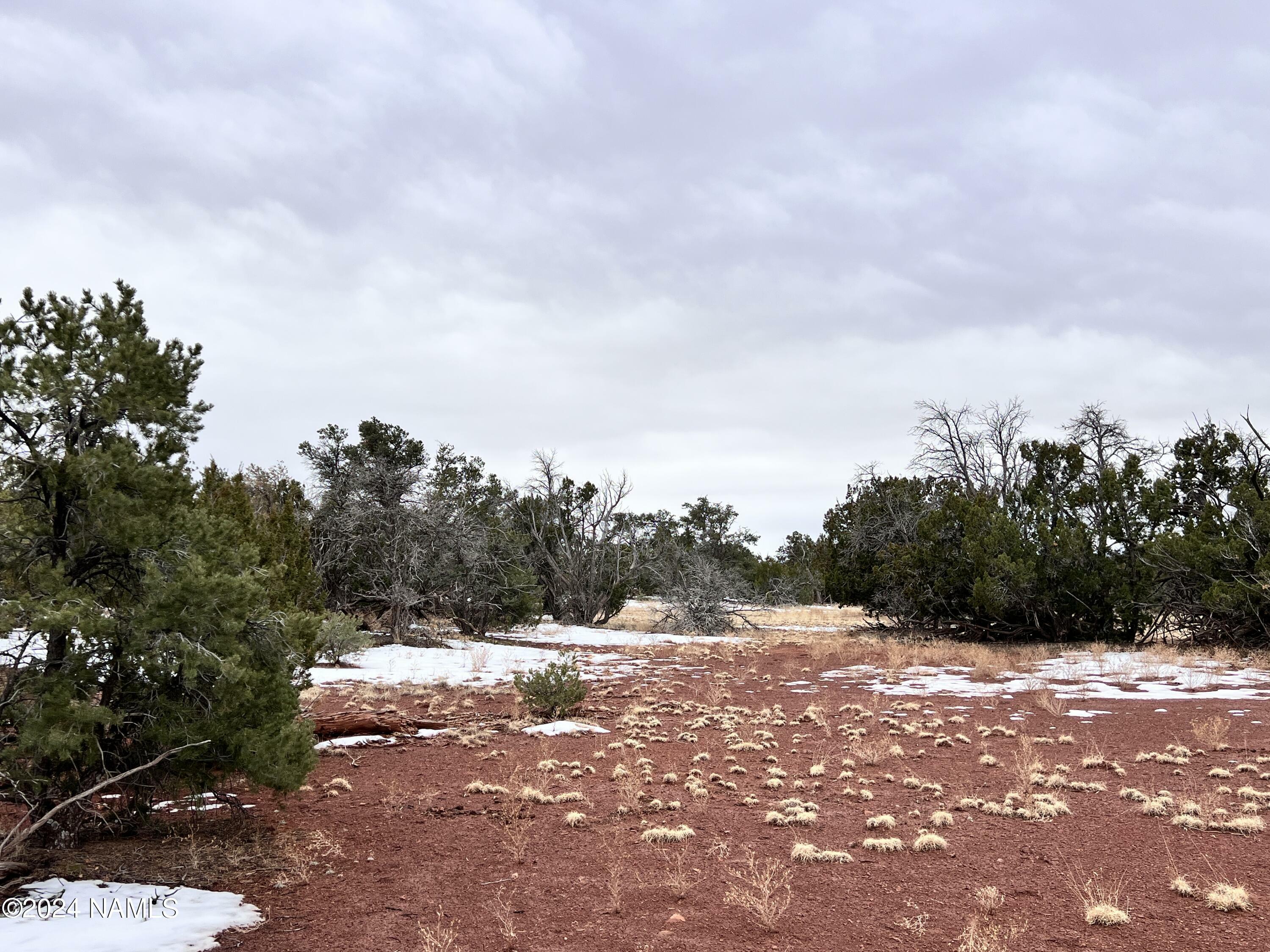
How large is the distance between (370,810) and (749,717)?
22.2 ft

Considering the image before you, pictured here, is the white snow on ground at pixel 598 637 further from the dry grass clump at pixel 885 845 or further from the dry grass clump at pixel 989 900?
the dry grass clump at pixel 989 900

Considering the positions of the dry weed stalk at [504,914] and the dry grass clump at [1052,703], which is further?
the dry grass clump at [1052,703]

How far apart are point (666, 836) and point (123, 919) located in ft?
12.6

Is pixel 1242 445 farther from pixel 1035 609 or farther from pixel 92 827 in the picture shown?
pixel 92 827

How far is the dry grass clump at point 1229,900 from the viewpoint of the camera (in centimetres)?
492

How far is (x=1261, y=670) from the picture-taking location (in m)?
16.2

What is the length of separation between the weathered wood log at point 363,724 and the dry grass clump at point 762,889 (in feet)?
20.3

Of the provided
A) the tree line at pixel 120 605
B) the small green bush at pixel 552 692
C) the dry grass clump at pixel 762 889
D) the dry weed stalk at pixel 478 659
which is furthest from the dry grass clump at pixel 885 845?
the dry weed stalk at pixel 478 659

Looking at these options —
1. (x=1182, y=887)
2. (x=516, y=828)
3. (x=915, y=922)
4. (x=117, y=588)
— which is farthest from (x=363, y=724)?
(x=1182, y=887)

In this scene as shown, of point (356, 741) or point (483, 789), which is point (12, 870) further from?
point (356, 741)

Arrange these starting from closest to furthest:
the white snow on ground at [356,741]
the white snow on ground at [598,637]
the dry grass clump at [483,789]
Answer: the dry grass clump at [483,789] → the white snow on ground at [356,741] → the white snow on ground at [598,637]

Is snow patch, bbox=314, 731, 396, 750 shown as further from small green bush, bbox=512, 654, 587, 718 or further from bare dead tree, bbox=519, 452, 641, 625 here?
bare dead tree, bbox=519, 452, 641, 625

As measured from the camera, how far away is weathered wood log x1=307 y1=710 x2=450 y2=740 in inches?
409

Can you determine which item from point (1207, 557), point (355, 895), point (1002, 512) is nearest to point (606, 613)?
point (1002, 512)
